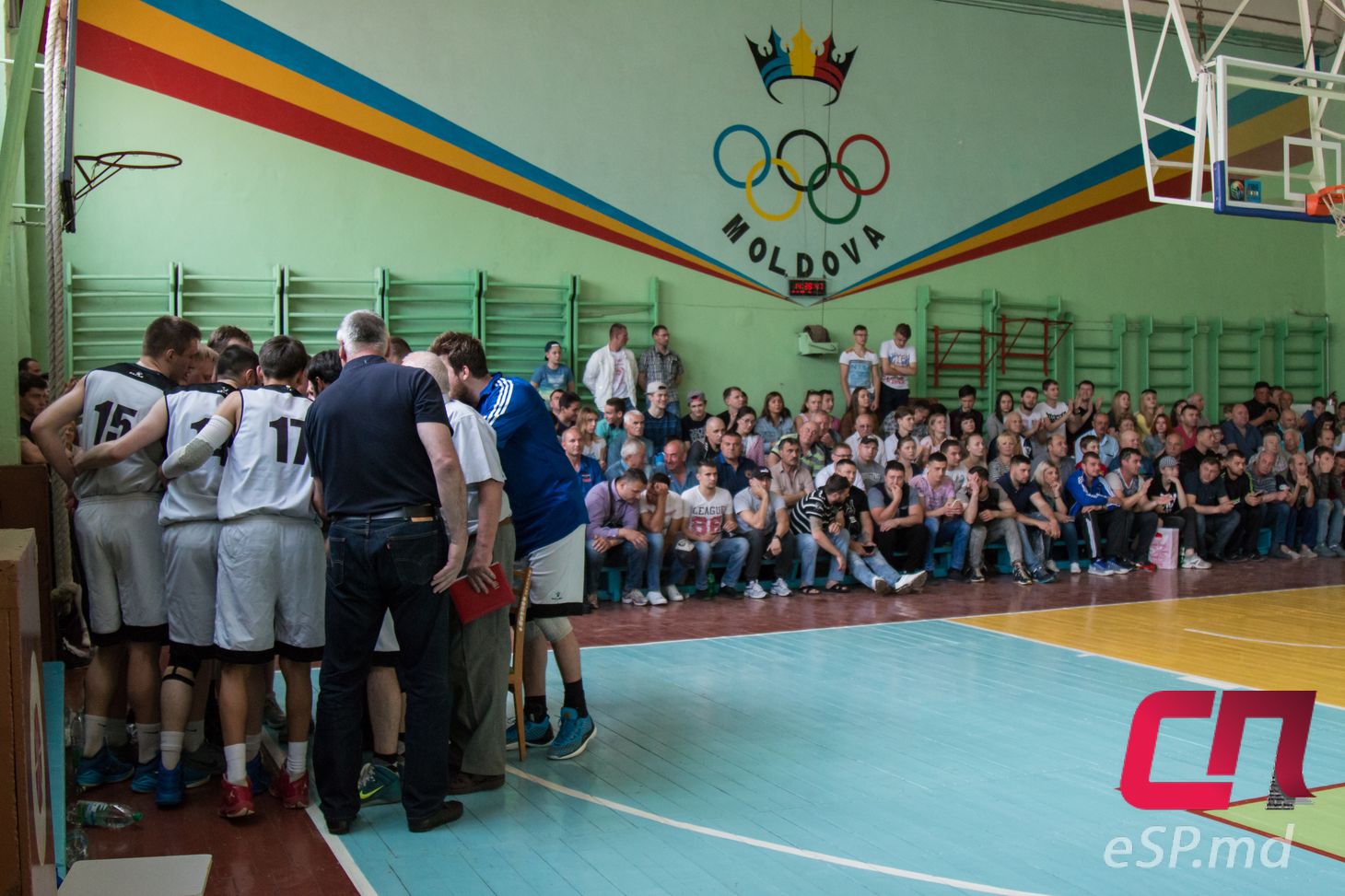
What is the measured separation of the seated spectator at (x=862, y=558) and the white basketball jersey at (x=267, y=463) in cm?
653

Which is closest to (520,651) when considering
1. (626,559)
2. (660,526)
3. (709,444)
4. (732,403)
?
(626,559)

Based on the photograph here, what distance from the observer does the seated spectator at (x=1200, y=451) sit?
12.8 meters

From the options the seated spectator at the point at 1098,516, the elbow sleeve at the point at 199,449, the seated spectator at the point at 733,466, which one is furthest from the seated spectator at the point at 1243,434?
the elbow sleeve at the point at 199,449

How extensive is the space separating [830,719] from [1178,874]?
2.11 m

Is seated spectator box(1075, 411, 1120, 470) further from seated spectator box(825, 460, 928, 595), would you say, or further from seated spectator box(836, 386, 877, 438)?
seated spectator box(825, 460, 928, 595)

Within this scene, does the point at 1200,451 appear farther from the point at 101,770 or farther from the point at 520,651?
the point at 101,770

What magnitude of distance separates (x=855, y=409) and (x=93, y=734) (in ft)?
31.6

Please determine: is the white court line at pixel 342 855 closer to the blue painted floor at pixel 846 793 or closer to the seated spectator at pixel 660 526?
the blue painted floor at pixel 846 793

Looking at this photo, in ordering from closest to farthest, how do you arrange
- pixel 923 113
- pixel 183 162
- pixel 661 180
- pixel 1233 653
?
pixel 1233 653
pixel 183 162
pixel 661 180
pixel 923 113

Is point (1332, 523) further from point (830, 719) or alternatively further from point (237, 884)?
point (237, 884)

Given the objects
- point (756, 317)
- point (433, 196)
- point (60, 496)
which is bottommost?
point (60, 496)

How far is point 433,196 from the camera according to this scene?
12.0m

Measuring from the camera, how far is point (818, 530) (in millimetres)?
10211

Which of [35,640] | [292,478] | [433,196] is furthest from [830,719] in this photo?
[433,196]
